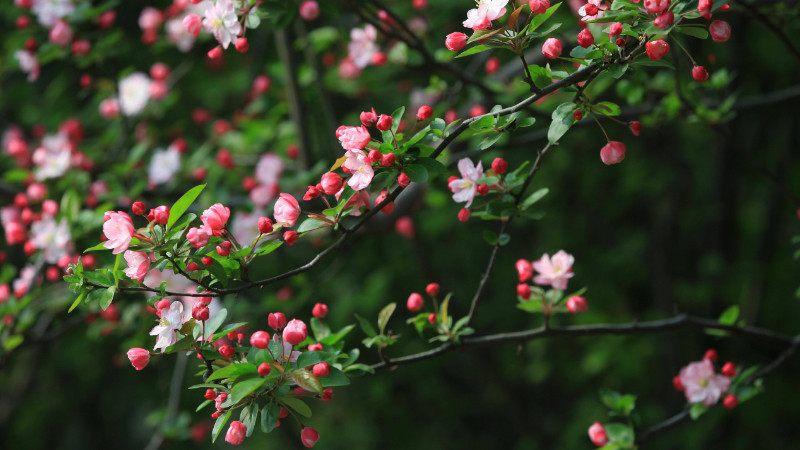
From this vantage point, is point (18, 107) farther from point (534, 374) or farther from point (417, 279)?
point (534, 374)

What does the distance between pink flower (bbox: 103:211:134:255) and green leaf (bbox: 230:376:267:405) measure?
0.30 m

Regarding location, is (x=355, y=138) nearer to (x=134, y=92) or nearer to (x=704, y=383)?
(x=704, y=383)

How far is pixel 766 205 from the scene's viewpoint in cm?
353

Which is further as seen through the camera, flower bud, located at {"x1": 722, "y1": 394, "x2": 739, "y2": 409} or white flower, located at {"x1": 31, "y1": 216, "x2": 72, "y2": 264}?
white flower, located at {"x1": 31, "y1": 216, "x2": 72, "y2": 264}

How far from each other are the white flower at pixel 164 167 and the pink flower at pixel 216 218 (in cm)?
187

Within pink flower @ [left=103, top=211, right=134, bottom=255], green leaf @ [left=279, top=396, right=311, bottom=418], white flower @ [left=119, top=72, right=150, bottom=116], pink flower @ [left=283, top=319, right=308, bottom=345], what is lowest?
white flower @ [left=119, top=72, right=150, bottom=116]

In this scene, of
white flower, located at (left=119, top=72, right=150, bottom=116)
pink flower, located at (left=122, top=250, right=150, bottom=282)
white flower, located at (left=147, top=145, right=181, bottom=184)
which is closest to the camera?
pink flower, located at (left=122, top=250, right=150, bottom=282)

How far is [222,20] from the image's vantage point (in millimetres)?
1506

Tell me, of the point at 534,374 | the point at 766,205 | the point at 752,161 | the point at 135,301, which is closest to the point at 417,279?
the point at 534,374

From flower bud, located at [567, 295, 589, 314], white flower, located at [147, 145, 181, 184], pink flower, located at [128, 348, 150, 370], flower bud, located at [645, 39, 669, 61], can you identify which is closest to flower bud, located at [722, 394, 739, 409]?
flower bud, located at [567, 295, 589, 314]

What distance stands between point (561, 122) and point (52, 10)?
2128mm

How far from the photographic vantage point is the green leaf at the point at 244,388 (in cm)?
110

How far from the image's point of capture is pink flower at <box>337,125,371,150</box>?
119 centimetres

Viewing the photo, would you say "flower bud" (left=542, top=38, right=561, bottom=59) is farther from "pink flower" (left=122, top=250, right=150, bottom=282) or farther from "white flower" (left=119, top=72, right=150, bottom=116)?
"white flower" (left=119, top=72, right=150, bottom=116)
